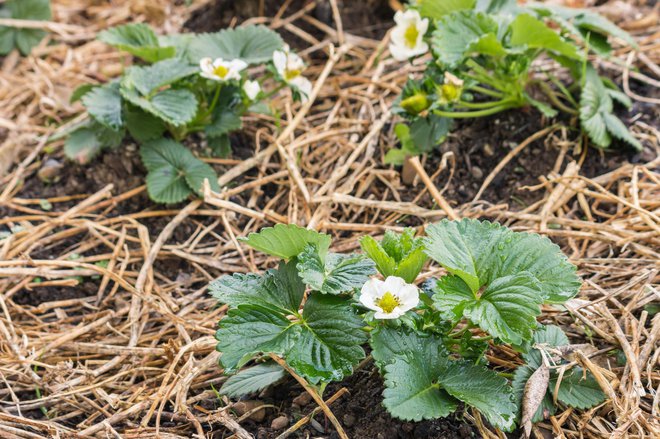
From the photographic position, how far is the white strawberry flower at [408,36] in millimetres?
2172

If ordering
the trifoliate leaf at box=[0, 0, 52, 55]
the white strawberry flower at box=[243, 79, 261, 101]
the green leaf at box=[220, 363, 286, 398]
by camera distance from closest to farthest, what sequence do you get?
1. the green leaf at box=[220, 363, 286, 398]
2. the white strawberry flower at box=[243, 79, 261, 101]
3. the trifoliate leaf at box=[0, 0, 52, 55]

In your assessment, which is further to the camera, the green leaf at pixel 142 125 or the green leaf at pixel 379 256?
the green leaf at pixel 142 125

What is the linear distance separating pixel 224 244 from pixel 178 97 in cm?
49

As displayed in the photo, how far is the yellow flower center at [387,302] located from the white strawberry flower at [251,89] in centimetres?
106

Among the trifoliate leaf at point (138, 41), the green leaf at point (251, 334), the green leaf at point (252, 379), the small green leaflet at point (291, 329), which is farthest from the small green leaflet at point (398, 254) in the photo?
the trifoliate leaf at point (138, 41)

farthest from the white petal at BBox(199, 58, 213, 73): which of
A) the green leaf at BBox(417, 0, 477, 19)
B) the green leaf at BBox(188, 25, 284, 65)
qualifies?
the green leaf at BBox(417, 0, 477, 19)

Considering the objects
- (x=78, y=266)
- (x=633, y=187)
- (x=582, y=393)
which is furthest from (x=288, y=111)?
(x=582, y=393)

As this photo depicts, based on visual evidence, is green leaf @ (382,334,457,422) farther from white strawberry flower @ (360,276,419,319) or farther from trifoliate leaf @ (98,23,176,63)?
trifoliate leaf @ (98,23,176,63)

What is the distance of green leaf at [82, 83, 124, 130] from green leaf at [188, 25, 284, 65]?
279 mm

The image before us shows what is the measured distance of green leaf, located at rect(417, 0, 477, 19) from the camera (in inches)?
86.1

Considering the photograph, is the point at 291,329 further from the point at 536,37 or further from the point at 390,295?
the point at 536,37

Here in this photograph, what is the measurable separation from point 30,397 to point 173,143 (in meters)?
0.91

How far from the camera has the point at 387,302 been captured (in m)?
1.39

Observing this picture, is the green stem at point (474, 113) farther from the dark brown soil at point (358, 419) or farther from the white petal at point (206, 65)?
the dark brown soil at point (358, 419)
